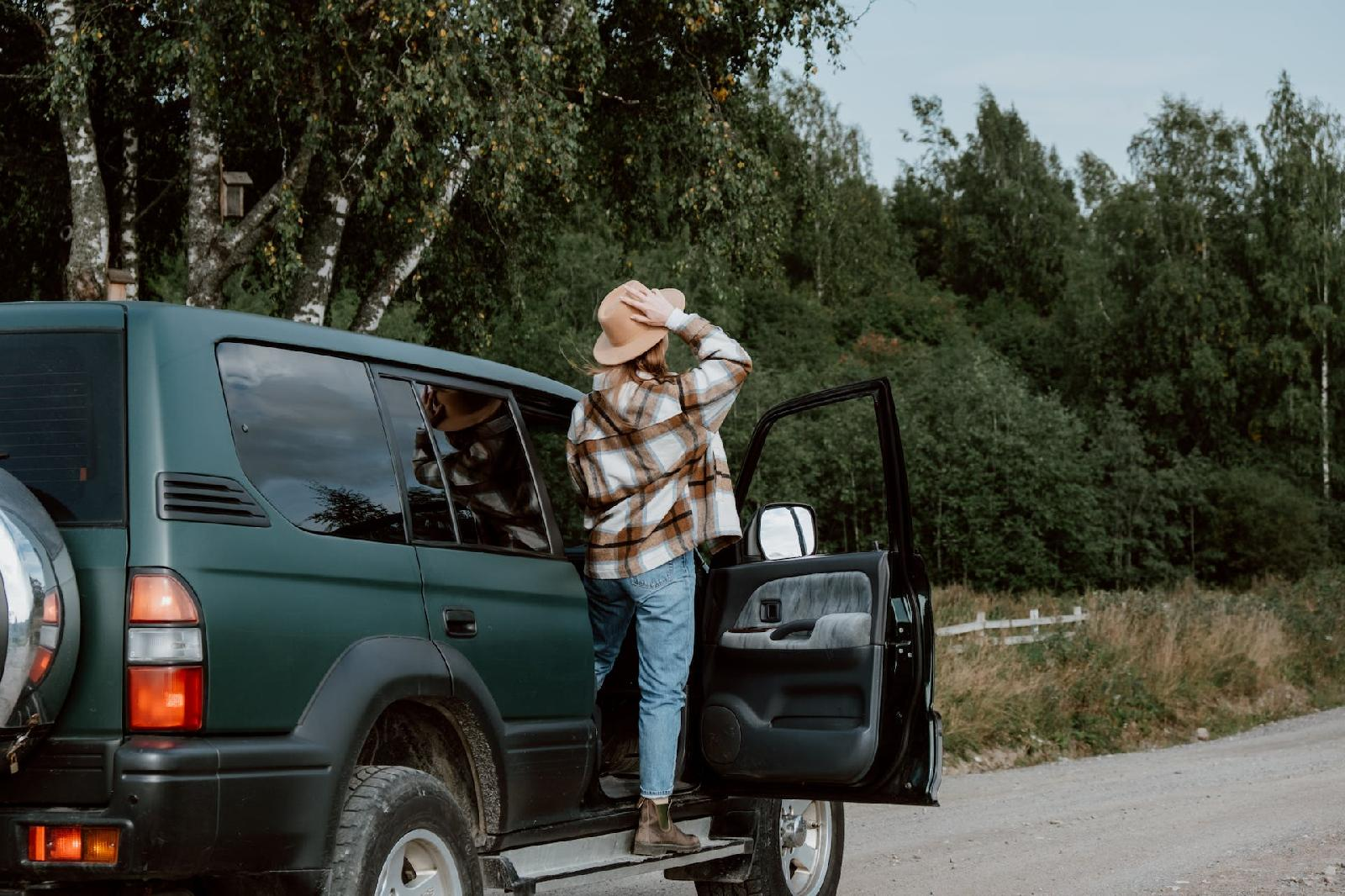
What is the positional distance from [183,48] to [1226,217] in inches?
1865

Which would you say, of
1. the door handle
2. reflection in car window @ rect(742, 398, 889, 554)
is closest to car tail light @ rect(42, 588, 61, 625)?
the door handle

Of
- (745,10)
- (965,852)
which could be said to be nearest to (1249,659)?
(745,10)

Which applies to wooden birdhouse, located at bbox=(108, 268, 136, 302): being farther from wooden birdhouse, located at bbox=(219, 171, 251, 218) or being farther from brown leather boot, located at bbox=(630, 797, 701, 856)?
brown leather boot, located at bbox=(630, 797, 701, 856)

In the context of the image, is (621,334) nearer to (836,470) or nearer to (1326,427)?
(836,470)

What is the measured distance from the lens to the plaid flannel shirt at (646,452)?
4.99 meters

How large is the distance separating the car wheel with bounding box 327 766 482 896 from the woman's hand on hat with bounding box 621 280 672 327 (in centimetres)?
178

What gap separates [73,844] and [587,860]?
6.14 ft

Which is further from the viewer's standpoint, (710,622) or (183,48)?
(183,48)

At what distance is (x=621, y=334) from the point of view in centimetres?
512

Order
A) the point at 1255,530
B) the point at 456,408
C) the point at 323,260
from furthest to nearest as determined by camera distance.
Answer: the point at 1255,530, the point at 323,260, the point at 456,408

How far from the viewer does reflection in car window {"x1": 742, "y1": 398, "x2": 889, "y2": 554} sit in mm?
43656

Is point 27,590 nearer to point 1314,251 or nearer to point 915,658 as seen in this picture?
point 915,658

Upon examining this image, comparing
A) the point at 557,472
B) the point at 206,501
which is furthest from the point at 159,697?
the point at 557,472

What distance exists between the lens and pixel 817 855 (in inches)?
244
